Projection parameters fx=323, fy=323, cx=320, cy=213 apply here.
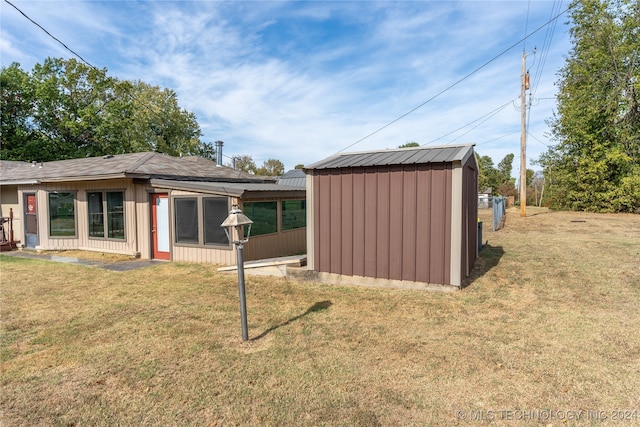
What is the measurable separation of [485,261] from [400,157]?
384cm

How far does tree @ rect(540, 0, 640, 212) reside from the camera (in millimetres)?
19312

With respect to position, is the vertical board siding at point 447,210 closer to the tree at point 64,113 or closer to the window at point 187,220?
the window at point 187,220

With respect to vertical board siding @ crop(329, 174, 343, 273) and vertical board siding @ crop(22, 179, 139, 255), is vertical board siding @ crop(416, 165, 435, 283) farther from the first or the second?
vertical board siding @ crop(22, 179, 139, 255)

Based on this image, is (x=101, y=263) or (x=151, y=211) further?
(x=151, y=211)

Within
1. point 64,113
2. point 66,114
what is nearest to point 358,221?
point 66,114

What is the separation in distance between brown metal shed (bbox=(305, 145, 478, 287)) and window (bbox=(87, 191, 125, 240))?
22.3 feet

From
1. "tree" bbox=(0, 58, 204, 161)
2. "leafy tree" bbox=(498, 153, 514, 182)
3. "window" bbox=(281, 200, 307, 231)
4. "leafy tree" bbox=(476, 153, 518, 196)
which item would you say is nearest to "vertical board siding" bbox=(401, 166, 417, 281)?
"window" bbox=(281, 200, 307, 231)

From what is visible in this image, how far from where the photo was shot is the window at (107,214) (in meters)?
10.1

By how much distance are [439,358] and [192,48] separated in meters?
12.9

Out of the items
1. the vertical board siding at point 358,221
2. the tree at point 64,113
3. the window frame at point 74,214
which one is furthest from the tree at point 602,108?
the tree at point 64,113

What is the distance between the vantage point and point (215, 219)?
871cm

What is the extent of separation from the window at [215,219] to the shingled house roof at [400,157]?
3017 mm

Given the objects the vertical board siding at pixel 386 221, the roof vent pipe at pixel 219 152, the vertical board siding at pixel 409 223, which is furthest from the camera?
the roof vent pipe at pixel 219 152

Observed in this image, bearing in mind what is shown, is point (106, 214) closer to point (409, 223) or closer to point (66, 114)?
point (409, 223)
